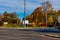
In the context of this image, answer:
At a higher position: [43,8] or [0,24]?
[43,8]

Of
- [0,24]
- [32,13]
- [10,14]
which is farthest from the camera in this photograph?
[10,14]

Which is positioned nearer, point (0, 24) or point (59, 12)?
point (0, 24)

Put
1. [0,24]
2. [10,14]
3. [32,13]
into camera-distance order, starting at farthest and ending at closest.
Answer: [10,14], [32,13], [0,24]

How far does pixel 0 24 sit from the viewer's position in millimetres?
102875

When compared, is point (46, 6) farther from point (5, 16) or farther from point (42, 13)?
point (5, 16)

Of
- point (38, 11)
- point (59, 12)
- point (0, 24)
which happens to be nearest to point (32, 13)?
point (38, 11)

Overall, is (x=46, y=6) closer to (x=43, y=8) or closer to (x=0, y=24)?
(x=43, y=8)

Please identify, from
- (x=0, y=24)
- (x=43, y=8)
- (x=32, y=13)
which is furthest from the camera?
(x=32, y=13)

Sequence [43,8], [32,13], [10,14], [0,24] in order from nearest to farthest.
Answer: [0,24] < [43,8] < [32,13] < [10,14]

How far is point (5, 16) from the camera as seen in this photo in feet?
401

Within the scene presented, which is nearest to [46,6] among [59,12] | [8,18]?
[59,12]

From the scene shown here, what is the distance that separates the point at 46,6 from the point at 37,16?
21.7 feet

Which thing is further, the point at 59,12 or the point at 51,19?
the point at 59,12

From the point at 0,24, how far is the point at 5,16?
64.9 feet
